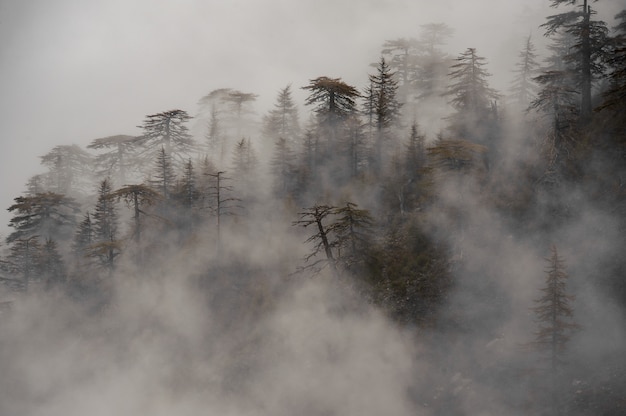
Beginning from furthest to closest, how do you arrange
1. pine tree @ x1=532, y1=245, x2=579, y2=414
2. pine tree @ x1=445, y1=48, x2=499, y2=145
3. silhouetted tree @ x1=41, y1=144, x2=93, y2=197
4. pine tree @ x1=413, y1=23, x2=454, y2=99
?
1. silhouetted tree @ x1=41, y1=144, x2=93, y2=197
2. pine tree @ x1=413, y1=23, x2=454, y2=99
3. pine tree @ x1=445, y1=48, x2=499, y2=145
4. pine tree @ x1=532, y1=245, x2=579, y2=414

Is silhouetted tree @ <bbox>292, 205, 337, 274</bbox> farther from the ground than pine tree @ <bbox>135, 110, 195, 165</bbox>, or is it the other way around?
pine tree @ <bbox>135, 110, 195, 165</bbox>

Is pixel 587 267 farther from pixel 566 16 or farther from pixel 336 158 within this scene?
pixel 336 158

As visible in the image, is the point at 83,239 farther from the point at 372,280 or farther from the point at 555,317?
the point at 555,317

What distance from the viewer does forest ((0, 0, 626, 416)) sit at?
20984 millimetres

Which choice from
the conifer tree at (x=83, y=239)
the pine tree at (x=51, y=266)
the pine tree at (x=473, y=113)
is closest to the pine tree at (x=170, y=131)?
the conifer tree at (x=83, y=239)

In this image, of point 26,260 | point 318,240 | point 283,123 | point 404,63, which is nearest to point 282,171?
point 318,240

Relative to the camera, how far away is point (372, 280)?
96.2 feet

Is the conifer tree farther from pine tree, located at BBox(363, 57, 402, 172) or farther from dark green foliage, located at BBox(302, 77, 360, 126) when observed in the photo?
pine tree, located at BBox(363, 57, 402, 172)

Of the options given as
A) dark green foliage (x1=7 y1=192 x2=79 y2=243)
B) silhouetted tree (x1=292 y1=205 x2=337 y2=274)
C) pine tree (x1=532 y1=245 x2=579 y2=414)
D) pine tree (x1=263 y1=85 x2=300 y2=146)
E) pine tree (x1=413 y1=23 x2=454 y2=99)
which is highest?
pine tree (x1=413 y1=23 x2=454 y2=99)

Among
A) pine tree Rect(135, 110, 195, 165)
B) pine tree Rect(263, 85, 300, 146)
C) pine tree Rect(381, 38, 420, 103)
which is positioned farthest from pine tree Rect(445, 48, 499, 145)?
pine tree Rect(135, 110, 195, 165)

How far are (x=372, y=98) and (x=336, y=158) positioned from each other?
8378mm

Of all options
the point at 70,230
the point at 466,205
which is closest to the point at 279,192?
the point at 466,205

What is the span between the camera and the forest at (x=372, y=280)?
20984 millimetres

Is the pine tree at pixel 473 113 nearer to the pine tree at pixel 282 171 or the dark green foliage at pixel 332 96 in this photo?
the dark green foliage at pixel 332 96
